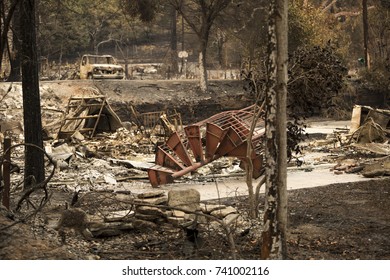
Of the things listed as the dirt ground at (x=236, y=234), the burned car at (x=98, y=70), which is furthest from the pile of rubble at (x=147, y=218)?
the burned car at (x=98, y=70)

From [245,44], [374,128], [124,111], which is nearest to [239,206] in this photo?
[374,128]

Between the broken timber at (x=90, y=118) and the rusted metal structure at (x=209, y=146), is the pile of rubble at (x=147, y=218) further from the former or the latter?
the broken timber at (x=90, y=118)

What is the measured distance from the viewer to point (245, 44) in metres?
43.6

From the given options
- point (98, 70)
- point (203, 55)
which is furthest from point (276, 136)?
point (98, 70)

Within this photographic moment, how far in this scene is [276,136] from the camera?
9.47 m

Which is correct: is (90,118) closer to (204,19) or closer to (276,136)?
(204,19)

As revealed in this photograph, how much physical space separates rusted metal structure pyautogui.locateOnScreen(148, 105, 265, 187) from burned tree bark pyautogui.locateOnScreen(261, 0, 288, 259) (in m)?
8.41

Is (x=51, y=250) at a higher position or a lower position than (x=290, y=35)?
lower

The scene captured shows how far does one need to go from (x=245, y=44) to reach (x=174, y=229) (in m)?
32.8

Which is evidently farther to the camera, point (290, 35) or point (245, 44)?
point (245, 44)

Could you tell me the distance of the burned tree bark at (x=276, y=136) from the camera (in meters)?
9.43

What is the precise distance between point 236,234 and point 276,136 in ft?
9.71

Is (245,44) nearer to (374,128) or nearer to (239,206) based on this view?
(374,128)

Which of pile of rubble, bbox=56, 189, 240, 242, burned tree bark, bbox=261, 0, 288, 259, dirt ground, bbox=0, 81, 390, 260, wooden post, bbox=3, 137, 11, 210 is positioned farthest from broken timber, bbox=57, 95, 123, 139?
burned tree bark, bbox=261, 0, 288, 259
